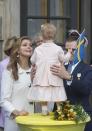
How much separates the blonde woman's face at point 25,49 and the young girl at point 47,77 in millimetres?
219

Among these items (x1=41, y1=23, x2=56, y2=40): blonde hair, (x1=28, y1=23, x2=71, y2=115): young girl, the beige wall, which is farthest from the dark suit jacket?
the beige wall

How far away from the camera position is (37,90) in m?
5.25

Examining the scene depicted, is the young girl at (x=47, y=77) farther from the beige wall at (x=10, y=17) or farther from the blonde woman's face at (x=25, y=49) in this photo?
the beige wall at (x=10, y=17)

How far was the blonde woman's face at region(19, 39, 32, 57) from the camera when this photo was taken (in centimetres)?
555

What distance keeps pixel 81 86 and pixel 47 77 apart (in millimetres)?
331

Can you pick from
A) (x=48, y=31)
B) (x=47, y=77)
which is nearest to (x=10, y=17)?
(x=48, y=31)

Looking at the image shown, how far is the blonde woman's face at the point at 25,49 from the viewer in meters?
5.55

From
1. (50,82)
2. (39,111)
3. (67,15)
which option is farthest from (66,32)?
(50,82)

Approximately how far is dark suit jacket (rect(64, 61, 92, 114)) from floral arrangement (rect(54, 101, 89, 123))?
0.20 meters

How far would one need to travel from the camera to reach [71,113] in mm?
5035

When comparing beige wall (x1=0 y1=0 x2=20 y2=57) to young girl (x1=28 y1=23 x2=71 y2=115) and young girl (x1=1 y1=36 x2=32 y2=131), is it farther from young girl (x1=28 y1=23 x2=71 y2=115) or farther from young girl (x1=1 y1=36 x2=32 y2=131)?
young girl (x1=28 y1=23 x2=71 y2=115)

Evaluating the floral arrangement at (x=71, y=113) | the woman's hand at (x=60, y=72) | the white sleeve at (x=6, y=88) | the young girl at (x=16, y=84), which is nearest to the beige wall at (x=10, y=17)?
the young girl at (x=16, y=84)

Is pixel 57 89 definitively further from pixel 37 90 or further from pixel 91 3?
pixel 91 3

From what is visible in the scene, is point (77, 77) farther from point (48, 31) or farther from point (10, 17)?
point (10, 17)
